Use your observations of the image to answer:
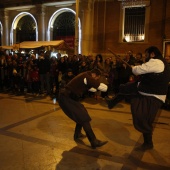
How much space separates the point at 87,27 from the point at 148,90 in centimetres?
1281

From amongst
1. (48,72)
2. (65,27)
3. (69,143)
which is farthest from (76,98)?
(65,27)

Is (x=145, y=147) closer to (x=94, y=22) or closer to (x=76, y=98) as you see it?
(x=76, y=98)

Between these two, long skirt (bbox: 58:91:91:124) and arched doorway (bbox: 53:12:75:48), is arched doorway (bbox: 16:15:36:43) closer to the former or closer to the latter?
arched doorway (bbox: 53:12:75:48)

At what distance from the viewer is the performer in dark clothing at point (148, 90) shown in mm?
4441

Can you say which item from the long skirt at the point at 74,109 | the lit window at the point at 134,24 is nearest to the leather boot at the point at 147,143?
the long skirt at the point at 74,109

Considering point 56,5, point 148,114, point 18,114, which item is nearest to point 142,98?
point 148,114

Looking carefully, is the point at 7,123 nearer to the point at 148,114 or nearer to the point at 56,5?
the point at 148,114

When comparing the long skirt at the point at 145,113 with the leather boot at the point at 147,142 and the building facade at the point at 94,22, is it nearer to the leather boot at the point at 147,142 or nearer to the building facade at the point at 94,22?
the leather boot at the point at 147,142

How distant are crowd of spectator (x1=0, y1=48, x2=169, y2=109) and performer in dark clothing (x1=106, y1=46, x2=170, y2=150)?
4.24m

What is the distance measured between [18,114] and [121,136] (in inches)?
130

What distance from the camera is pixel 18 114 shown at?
7332 mm

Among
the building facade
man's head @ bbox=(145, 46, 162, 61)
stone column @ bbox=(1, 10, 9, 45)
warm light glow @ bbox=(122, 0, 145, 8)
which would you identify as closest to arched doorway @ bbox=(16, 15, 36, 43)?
the building facade

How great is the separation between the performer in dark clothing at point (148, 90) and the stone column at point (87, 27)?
40.3ft

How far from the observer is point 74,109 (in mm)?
4785
